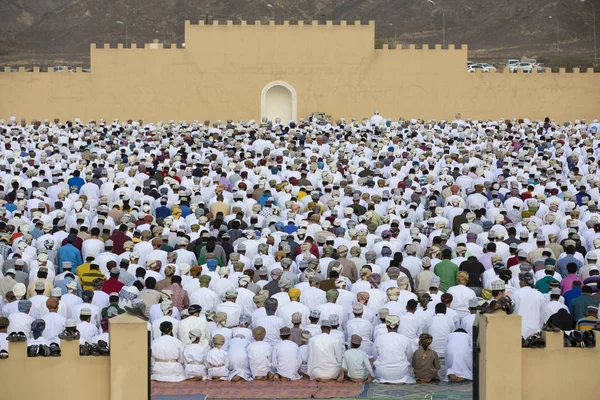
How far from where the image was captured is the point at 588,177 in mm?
25734

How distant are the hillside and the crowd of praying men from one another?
182 feet

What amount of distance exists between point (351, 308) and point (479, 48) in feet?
225

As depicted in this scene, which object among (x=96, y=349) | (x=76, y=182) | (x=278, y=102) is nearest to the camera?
(x=96, y=349)

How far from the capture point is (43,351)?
44.6 ft

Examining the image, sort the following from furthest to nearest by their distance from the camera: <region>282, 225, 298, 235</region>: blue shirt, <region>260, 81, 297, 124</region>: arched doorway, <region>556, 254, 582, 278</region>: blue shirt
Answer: <region>260, 81, 297, 124</region>: arched doorway → <region>282, 225, 298, 235</region>: blue shirt → <region>556, 254, 582, 278</region>: blue shirt

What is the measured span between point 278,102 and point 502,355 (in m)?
28.9

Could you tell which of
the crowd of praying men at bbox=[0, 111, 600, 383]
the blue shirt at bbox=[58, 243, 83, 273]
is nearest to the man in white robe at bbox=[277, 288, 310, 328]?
the crowd of praying men at bbox=[0, 111, 600, 383]

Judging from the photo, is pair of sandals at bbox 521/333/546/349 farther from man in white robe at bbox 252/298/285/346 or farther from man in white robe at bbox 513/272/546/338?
man in white robe at bbox 252/298/285/346

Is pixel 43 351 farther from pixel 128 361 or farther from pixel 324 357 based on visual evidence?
pixel 324 357

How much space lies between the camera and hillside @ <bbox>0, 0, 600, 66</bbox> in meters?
85.8

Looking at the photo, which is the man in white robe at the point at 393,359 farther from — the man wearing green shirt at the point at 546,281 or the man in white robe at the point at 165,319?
the man wearing green shirt at the point at 546,281

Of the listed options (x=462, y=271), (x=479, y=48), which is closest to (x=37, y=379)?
(x=462, y=271)

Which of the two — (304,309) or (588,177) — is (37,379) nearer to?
(304,309)

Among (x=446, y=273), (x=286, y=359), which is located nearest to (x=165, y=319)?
(x=286, y=359)
